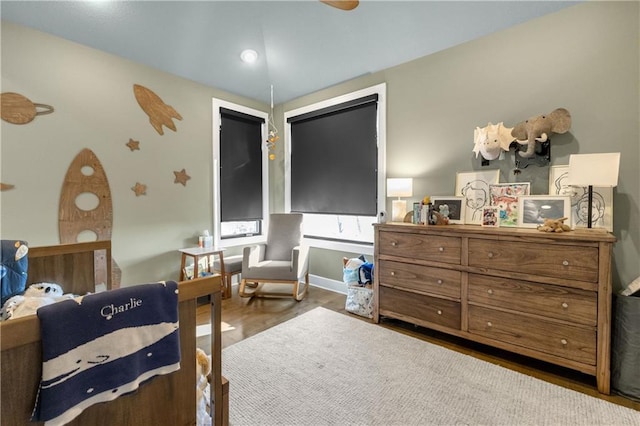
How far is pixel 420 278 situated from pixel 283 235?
184 cm

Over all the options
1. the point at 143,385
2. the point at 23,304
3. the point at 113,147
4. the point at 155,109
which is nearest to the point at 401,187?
the point at 143,385

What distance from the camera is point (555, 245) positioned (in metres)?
1.80

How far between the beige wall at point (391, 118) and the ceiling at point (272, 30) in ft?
0.39

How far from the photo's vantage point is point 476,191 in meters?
2.50

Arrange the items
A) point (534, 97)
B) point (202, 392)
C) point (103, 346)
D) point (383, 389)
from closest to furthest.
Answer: point (103, 346) → point (202, 392) → point (383, 389) → point (534, 97)

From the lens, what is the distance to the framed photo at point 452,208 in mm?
2533

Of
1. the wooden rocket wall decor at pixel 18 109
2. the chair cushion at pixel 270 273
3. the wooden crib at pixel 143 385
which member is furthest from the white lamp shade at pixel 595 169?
the wooden rocket wall decor at pixel 18 109

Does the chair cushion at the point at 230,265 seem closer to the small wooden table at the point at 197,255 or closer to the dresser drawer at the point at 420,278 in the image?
the small wooden table at the point at 197,255

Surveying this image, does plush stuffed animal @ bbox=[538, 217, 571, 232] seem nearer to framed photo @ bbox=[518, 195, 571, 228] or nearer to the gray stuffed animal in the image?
framed photo @ bbox=[518, 195, 571, 228]

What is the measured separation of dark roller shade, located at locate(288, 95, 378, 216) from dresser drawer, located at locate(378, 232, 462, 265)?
0.74 meters

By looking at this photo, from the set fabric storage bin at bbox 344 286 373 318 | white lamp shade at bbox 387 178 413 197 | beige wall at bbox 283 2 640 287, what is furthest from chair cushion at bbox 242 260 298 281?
beige wall at bbox 283 2 640 287

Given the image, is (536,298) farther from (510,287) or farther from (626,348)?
(626,348)

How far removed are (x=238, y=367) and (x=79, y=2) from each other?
3.16 metres

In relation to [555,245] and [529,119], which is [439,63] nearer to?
[529,119]
